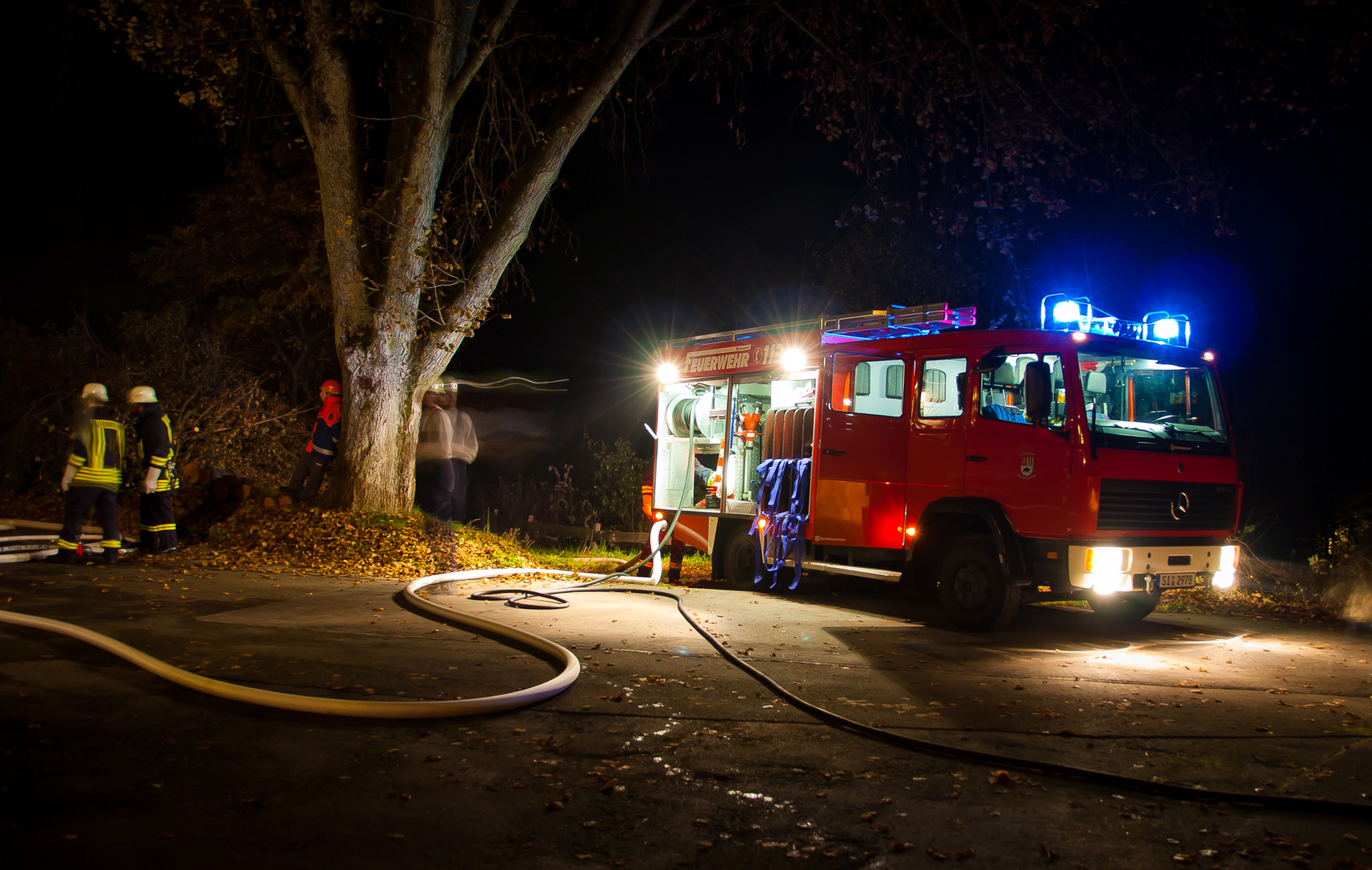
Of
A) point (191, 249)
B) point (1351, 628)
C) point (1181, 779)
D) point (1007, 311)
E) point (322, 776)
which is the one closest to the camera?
point (322, 776)

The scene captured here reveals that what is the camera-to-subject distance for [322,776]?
11.6 ft

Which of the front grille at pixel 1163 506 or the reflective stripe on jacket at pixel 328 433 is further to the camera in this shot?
the reflective stripe on jacket at pixel 328 433

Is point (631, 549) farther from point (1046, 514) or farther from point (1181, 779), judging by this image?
point (1181, 779)

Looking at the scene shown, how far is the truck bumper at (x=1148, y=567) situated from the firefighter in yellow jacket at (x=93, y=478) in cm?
937

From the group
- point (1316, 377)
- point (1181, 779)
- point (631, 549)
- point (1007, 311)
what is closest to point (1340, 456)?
point (1316, 377)

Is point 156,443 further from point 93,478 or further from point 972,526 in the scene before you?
point 972,526

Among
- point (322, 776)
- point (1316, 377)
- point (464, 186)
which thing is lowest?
point (322, 776)

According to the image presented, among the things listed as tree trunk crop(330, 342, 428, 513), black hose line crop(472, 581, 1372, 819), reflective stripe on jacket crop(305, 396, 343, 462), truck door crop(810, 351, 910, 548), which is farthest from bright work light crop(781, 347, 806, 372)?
reflective stripe on jacket crop(305, 396, 343, 462)

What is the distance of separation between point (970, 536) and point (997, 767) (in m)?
3.95

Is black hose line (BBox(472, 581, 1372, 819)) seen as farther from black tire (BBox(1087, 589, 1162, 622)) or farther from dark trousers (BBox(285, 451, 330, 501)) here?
dark trousers (BBox(285, 451, 330, 501))

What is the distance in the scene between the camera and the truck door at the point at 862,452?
8.35 meters

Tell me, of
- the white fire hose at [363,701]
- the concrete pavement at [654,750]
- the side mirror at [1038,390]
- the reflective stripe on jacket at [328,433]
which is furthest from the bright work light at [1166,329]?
the reflective stripe on jacket at [328,433]

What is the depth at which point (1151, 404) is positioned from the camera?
25.3ft

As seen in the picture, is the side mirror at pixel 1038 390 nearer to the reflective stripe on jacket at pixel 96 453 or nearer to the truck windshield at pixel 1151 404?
the truck windshield at pixel 1151 404
